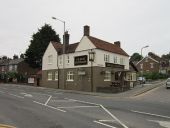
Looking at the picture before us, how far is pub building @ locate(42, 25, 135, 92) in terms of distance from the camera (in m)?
44.9

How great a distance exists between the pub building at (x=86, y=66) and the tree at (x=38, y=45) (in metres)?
18.2

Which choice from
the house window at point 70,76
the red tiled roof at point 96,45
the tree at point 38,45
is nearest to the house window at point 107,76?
the red tiled roof at point 96,45

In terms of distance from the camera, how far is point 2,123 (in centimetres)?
1349

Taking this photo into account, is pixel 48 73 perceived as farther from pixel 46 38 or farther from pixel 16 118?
pixel 16 118

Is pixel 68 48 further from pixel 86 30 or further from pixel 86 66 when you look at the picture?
pixel 86 66

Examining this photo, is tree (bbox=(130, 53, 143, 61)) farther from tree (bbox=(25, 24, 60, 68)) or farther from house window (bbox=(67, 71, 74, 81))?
house window (bbox=(67, 71, 74, 81))

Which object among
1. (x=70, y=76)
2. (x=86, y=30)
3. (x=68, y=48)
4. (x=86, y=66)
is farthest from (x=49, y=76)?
(x=86, y=30)

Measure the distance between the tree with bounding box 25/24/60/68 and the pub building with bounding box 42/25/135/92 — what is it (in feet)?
59.7

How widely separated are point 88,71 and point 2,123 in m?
32.5

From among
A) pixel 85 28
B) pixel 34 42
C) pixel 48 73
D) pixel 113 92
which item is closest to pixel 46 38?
pixel 34 42

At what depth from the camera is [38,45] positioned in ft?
238

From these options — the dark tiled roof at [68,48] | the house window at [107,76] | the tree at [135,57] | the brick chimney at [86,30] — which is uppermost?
the tree at [135,57]

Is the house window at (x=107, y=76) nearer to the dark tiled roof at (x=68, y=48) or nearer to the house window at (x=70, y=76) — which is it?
the house window at (x=70, y=76)

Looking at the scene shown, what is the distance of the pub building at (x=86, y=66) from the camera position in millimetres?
44934
